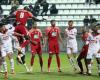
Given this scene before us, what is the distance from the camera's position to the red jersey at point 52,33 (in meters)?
20.6

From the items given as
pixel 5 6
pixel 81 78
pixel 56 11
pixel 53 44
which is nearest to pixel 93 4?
pixel 56 11

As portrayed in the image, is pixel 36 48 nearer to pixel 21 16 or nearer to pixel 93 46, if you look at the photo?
pixel 21 16

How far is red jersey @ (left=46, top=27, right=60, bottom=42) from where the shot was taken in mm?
20641

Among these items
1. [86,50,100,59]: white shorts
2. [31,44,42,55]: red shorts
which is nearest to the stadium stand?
[31,44,42,55]: red shorts

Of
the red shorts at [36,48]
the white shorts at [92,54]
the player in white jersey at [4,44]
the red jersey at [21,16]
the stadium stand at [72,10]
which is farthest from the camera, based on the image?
the stadium stand at [72,10]

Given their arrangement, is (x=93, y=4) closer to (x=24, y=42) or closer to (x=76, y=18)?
(x=76, y=18)

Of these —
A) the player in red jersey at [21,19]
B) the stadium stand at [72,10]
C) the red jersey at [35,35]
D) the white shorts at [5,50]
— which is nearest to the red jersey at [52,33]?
the red jersey at [35,35]

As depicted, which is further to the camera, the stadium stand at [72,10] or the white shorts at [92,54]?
the stadium stand at [72,10]

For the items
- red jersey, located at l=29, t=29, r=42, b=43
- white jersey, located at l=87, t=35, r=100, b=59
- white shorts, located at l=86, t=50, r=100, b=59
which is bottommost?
white shorts, located at l=86, t=50, r=100, b=59

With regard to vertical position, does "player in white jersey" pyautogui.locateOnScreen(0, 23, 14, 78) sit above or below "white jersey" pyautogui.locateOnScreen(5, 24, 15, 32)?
below

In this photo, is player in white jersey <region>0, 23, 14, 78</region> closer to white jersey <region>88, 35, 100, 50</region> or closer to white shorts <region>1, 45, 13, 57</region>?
white shorts <region>1, 45, 13, 57</region>

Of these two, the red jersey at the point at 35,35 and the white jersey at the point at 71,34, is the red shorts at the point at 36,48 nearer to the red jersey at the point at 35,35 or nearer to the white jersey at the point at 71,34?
the red jersey at the point at 35,35

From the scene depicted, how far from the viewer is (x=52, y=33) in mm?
20719

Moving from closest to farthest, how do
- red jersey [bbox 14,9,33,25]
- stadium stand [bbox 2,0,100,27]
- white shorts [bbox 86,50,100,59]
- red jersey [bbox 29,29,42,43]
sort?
white shorts [bbox 86,50,100,59]
red jersey [bbox 14,9,33,25]
red jersey [bbox 29,29,42,43]
stadium stand [bbox 2,0,100,27]
